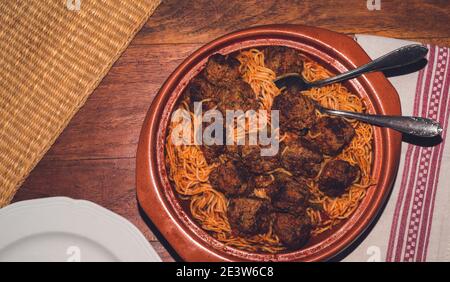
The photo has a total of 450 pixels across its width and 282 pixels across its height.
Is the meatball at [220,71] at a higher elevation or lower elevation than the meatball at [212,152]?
higher

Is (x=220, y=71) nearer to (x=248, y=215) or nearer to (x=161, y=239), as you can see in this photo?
(x=248, y=215)

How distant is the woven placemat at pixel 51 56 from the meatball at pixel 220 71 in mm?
627

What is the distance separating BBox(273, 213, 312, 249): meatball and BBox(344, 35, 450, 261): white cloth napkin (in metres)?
0.45

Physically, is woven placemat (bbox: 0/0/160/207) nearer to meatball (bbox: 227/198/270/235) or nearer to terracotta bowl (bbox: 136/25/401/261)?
terracotta bowl (bbox: 136/25/401/261)

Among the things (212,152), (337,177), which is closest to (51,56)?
(212,152)

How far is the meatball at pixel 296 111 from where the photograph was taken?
5.69 ft

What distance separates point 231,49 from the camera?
1.81m

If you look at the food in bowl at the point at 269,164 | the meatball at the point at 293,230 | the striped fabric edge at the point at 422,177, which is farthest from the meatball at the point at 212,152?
the striped fabric edge at the point at 422,177

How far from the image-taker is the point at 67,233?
76.5 inches

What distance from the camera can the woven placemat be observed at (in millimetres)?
2117

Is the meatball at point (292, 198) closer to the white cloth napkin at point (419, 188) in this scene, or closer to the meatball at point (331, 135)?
the meatball at point (331, 135)

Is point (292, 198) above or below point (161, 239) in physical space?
Answer: above

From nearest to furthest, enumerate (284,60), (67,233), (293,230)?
(293,230) → (284,60) → (67,233)

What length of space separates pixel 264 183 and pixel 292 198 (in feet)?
0.52
